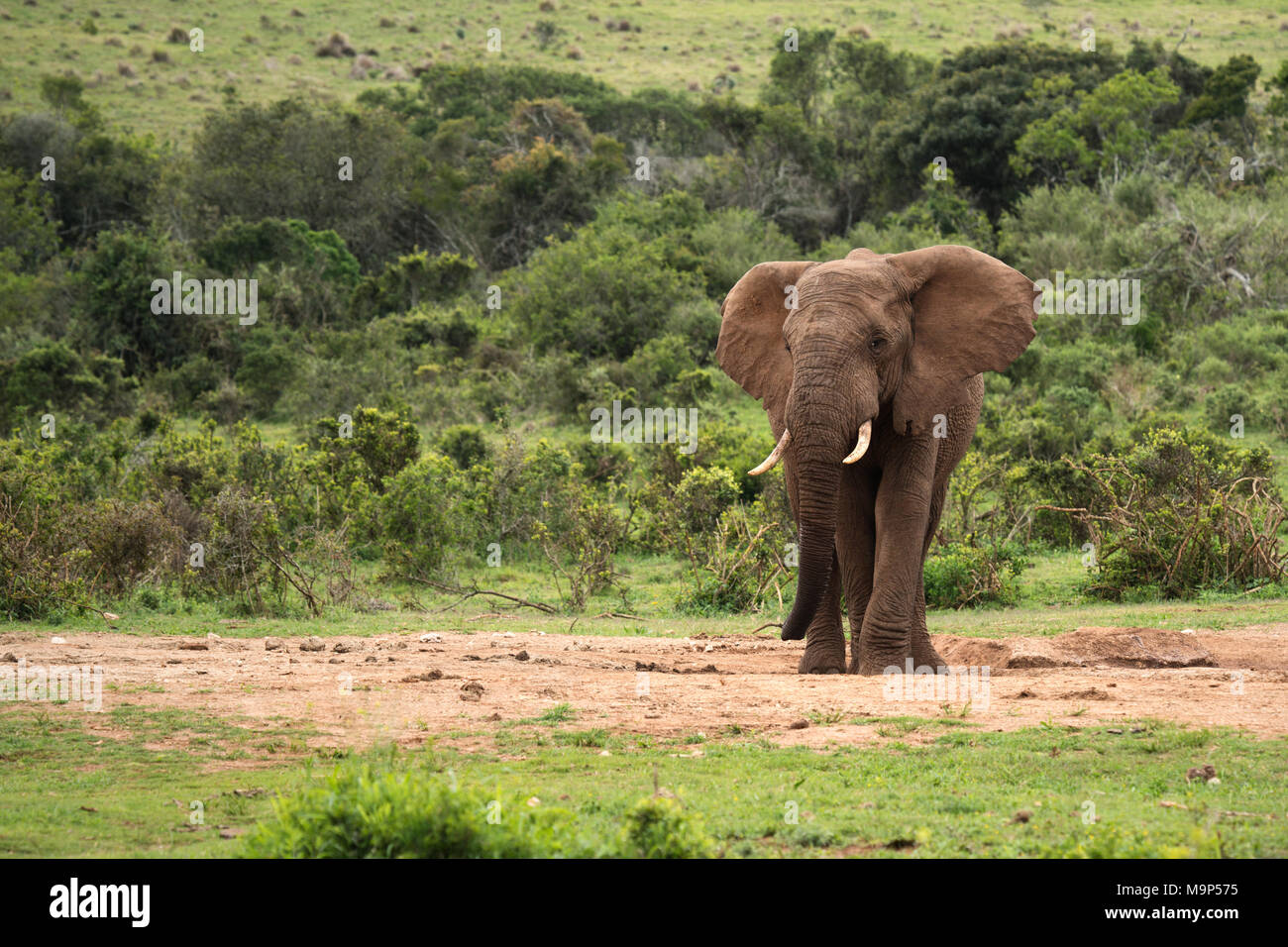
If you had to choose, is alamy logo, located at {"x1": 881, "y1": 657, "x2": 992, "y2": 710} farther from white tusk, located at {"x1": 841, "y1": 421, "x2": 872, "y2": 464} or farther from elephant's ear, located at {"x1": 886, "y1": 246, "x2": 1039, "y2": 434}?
elephant's ear, located at {"x1": 886, "y1": 246, "x2": 1039, "y2": 434}

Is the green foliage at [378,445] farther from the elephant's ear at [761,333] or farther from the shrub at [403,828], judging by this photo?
the shrub at [403,828]

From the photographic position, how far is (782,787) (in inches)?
243

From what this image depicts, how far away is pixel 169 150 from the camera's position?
131 ft

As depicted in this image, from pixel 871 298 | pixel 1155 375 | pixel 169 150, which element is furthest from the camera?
pixel 169 150

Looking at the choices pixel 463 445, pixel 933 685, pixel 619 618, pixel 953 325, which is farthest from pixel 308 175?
pixel 933 685

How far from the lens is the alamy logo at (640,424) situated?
19.3 metres

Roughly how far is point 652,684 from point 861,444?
203 cm

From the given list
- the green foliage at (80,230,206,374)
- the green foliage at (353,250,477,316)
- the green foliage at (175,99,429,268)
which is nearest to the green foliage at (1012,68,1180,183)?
the green foliage at (353,250,477,316)

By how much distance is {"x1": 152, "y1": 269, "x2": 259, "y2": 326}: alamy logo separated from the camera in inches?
1043

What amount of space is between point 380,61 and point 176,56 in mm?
7352

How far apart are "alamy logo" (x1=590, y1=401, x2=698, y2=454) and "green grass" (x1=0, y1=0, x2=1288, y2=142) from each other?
91.2ft

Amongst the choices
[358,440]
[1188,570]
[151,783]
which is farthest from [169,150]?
[151,783]
